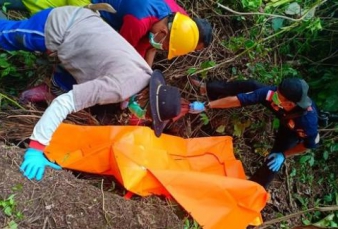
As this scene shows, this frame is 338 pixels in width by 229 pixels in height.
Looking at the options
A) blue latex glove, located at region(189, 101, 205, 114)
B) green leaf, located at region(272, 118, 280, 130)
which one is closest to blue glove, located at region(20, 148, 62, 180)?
blue latex glove, located at region(189, 101, 205, 114)

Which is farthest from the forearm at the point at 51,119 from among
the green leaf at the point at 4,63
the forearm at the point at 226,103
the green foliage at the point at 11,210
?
the forearm at the point at 226,103

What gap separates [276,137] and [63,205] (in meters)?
2.03

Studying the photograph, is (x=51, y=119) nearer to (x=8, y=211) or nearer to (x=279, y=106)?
(x=8, y=211)

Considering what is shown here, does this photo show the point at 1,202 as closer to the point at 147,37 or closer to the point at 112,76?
the point at 112,76

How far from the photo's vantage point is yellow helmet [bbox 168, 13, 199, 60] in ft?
10.3

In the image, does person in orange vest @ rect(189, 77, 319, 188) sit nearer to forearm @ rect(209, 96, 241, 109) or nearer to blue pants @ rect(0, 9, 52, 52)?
forearm @ rect(209, 96, 241, 109)

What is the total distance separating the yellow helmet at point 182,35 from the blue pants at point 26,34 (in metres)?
0.80

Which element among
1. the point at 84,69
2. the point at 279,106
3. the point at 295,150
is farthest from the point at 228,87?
the point at 84,69

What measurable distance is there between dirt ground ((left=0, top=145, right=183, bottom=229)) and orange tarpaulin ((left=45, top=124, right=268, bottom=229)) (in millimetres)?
223

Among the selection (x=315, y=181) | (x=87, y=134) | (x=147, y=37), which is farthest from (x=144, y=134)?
(x=315, y=181)

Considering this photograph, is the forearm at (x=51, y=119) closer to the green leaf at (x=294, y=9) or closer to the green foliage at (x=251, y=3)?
the green foliage at (x=251, y=3)

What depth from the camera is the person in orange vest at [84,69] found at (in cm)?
247

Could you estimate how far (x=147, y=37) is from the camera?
10.8ft

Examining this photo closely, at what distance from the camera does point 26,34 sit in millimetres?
2916
